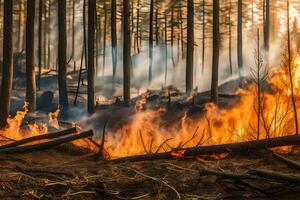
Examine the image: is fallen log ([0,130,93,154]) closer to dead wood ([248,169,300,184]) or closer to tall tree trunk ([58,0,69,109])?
dead wood ([248,169,300,184])

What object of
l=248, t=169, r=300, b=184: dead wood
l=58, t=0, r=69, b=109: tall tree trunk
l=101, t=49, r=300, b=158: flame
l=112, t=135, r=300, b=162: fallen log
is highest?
l=58, t=0, r=69, b=109: tall tree trunk

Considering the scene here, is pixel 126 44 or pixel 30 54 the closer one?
pixel 30 54

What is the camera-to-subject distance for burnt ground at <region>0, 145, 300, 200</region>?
235 inches

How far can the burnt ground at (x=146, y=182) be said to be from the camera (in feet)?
19.6

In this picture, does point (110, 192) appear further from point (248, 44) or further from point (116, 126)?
point (248, 44)

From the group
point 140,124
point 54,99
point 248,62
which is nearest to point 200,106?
point 140,124

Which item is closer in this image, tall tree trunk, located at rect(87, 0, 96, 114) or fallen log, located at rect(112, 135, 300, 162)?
fallen log, located at rect(112, 135, 300, 162)

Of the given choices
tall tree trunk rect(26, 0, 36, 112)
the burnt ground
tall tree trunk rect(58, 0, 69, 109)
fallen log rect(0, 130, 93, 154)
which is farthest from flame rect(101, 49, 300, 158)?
Result: tall tree trunk rect(26, 0, 36, 112)

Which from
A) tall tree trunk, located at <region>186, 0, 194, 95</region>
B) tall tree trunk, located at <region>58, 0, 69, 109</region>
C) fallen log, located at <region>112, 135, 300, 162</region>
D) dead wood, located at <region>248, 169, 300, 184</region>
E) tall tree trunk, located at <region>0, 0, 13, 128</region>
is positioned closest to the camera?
dead wood, located at <region>248, 169, 300, 184</region>

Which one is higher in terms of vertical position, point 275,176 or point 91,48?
point 91,48

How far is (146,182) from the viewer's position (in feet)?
21.8

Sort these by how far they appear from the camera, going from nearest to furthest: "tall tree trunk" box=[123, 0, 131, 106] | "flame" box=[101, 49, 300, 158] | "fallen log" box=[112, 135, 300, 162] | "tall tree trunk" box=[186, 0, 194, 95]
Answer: "fallen log" box=[112, 135, 300, 162], "flame" box=[101, 49, 300, 158], "tall tree trunk" box=[123, 0, 131, 106], "tall tree trunk" box=[186, 0, 194, 95]

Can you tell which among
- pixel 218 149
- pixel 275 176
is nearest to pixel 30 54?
pixel 218 149

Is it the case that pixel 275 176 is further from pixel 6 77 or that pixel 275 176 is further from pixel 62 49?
pixel 62 49
